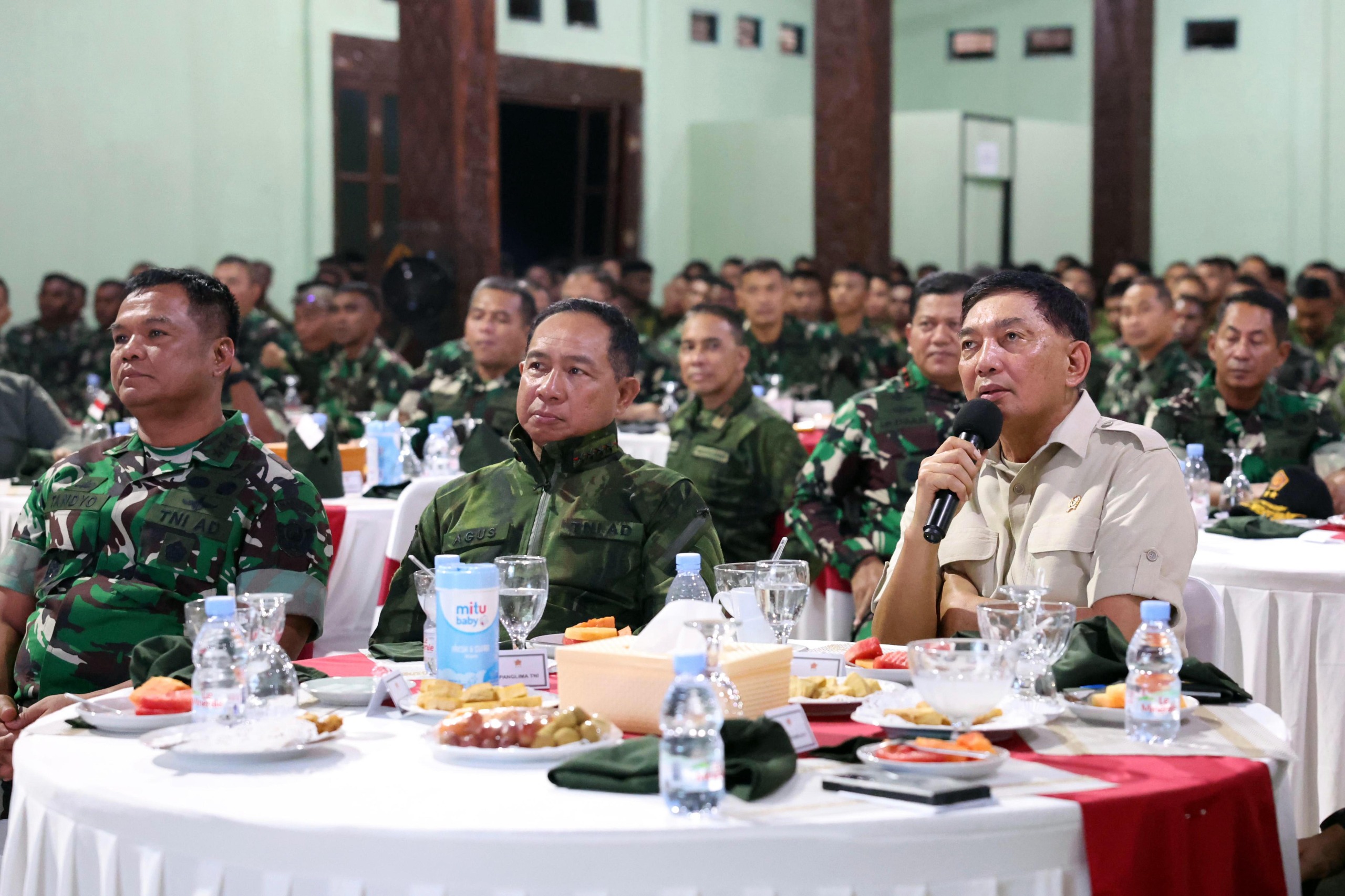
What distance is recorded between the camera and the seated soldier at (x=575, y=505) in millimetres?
2770

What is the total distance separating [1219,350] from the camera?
490cm

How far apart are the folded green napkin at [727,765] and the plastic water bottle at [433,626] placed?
475 millimetres

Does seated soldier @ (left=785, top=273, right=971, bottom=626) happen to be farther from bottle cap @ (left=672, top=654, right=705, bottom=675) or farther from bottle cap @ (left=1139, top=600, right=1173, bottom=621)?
bottle cap @ (left=672, top=654, right=705, bottom=675)

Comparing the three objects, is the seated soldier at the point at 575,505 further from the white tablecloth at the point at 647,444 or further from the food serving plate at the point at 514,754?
the white tablecloth at the point at 647,444

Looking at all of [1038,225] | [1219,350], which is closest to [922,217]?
[1038,225]

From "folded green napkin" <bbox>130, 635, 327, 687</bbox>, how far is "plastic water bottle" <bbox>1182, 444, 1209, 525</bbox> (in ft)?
8.77

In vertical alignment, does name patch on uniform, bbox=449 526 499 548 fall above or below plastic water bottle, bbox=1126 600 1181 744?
above

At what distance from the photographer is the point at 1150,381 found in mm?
7398

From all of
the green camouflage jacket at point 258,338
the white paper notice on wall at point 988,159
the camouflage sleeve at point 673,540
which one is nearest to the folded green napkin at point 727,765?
the camouflage sleeve at point 673,540

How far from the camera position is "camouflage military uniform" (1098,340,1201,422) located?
7262 mm

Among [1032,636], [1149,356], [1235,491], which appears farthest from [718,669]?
[1149,356]

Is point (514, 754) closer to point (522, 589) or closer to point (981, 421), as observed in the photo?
point (522, 589)

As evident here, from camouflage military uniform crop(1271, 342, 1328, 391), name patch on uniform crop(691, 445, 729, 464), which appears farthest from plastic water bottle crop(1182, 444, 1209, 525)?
camouflage military uniform crop(1271, 342, 1328, 391)

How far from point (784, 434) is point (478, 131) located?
534 cm
